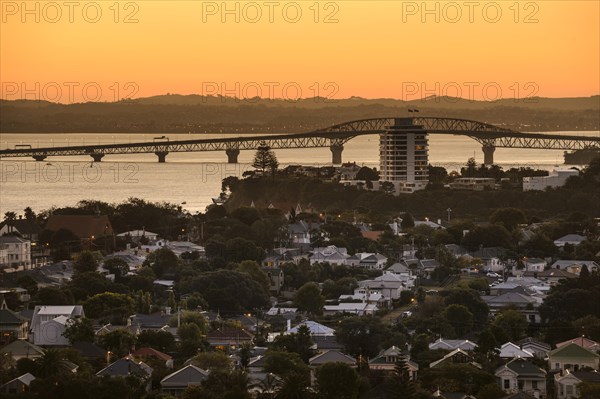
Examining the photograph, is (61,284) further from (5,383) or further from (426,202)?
(426,202)

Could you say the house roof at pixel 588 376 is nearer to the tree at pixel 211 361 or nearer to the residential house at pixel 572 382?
the residential house at pixel 572 382

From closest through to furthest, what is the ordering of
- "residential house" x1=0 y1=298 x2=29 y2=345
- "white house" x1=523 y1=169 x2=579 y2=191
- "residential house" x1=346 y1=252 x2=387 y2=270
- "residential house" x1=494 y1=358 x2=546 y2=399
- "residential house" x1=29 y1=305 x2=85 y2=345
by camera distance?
"residential house" x1=494 y1=358 x2=546 y2=399
"residential house" x1=29 y1=305 x2=85 y2=345
"residential house" x1=0 y1=298 x2=29 y2=345
"residential house" x1=346 y1=252 x2=387 y2=270
"white house" x1=523 y1=169 x2=579 y2=191

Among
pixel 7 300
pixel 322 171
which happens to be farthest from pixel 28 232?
pixel 322 171

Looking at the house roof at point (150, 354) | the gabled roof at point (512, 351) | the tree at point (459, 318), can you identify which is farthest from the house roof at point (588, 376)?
the house roof at point (150, 354)

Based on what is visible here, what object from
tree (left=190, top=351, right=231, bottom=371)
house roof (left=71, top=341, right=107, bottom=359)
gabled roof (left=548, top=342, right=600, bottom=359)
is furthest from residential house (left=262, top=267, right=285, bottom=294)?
gabled roof (left=548, top=342, right=600, bottom=359)

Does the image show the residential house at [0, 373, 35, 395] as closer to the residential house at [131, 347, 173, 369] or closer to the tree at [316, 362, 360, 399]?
the residential house at [131, 347, 173, 369]
